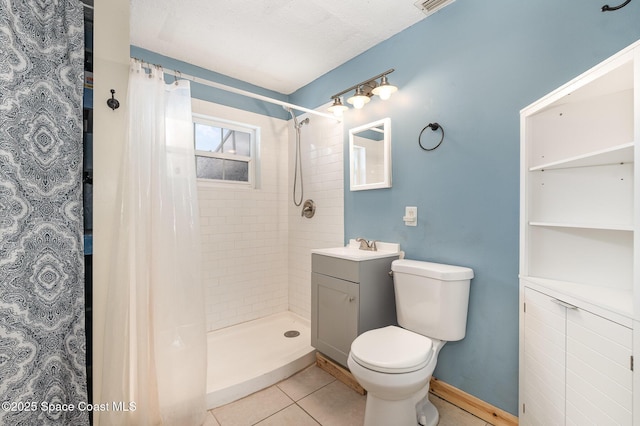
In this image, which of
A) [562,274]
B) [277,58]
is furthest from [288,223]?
[562,274]

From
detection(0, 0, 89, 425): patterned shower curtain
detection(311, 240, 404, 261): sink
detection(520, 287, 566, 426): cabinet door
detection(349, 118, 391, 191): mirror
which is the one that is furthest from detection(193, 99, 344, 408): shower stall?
detection(520, 287, 566, 426): cabinet door

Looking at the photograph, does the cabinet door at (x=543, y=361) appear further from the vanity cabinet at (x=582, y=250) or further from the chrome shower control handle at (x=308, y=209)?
the chrome shower control handle at (x=308, y=209)

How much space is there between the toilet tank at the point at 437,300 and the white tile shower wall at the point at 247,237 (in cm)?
162

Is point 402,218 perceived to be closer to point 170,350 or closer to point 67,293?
point 170,350

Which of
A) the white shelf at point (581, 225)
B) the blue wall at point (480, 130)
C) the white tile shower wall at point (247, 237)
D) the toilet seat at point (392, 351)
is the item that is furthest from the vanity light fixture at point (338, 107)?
the toilet seat at point (392, 351)

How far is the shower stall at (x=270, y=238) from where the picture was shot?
2463mm

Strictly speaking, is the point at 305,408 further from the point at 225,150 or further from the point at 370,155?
the point at 225,150

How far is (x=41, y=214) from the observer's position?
1149 mm

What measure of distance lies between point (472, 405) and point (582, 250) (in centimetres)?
109

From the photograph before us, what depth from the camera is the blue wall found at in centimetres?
134

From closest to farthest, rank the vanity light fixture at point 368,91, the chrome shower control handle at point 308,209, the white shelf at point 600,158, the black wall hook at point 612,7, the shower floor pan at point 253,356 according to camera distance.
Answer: the white shelf at point 600,158 → the black wall hook at point 612,7 → the shower floor pan at point 253,356 → the vanity light fixture at point 368,91 → the chrome shower control handle at point 308,209

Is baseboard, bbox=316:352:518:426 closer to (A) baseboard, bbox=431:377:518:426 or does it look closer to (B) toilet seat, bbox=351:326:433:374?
(A) baseboard, bbox=431:377:518:426

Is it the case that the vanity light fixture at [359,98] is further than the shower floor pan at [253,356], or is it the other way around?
the vanity light fixture at [359,98]

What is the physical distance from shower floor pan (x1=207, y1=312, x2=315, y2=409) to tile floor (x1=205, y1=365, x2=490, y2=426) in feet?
0.23
